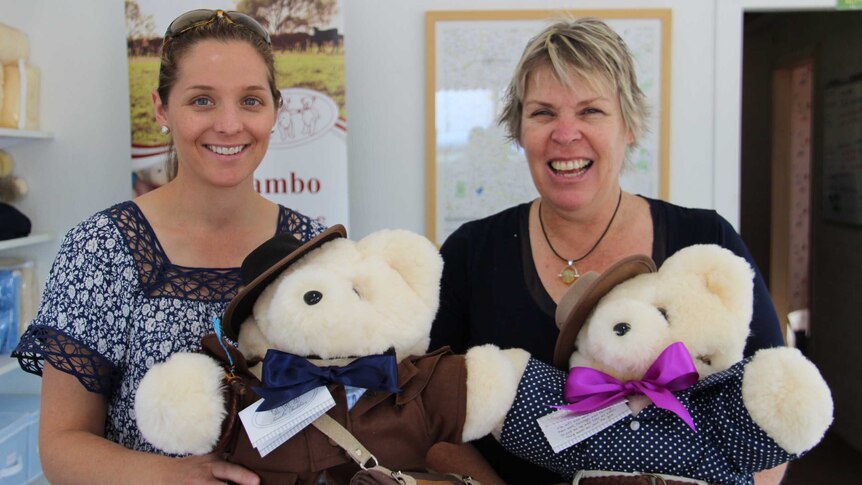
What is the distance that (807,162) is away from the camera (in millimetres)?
4676

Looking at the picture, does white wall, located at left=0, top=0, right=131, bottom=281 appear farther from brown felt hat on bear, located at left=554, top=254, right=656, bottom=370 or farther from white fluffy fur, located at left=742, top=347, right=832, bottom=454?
white fluffy fur, located at left=742, top=347, right=832, bottom=454

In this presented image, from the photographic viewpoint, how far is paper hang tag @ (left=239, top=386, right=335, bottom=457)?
88 centimetres

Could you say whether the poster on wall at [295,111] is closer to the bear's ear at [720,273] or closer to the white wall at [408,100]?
the white wall at [408,100]

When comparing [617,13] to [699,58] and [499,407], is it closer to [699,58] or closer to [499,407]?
[699,58]

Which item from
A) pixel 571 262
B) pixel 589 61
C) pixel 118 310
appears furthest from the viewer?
pixel 571 262

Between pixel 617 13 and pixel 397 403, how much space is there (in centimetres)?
201

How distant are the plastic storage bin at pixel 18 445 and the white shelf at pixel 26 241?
0.56m

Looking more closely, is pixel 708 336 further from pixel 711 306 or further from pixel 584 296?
pixel 584 296

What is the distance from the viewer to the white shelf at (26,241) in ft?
7.55

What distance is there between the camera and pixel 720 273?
0.99 m

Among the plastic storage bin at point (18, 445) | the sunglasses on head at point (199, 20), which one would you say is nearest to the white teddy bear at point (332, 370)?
the sunglasses on head at point (199, 20)

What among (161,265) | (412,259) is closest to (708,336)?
(412,259)

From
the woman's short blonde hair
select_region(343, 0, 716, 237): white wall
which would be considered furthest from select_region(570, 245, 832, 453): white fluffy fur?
select_region(343, 0, 716, 237): white wall

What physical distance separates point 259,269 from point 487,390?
361 mm
